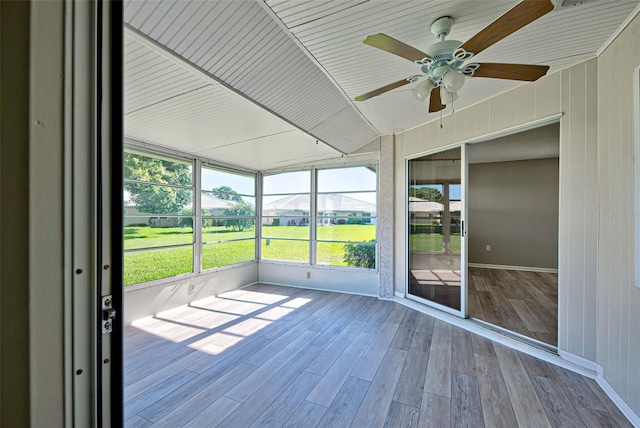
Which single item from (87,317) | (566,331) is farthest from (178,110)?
(566,331)

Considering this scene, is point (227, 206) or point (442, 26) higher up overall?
point (442, 26)

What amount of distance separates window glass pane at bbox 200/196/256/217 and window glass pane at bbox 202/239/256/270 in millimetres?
594

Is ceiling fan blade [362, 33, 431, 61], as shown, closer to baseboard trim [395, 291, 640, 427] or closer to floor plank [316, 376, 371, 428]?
floor plank [316, 376, 371, 428]

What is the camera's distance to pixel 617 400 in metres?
1.98

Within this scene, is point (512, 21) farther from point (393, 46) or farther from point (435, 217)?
point (435, 217)

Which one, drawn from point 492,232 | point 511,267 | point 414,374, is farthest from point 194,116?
point 511,267

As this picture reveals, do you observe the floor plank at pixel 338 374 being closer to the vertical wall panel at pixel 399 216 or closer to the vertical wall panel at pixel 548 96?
the vertical wall panel at pixel 399 216

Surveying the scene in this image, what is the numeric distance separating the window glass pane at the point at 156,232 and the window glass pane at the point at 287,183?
1.89 meters

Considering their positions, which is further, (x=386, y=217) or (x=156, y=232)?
(x=386, y=217)

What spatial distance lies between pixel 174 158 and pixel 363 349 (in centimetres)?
394

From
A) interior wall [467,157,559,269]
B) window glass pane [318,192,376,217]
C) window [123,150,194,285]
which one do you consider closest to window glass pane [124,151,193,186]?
window [123,150,194,285]

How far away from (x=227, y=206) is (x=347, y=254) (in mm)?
2566

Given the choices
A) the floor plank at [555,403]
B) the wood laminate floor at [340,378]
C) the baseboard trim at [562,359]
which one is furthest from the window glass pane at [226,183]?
the floor plank at [555,403]

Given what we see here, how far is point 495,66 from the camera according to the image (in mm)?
1835
